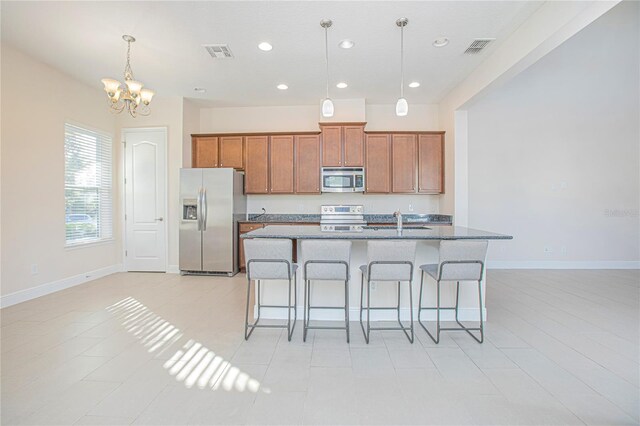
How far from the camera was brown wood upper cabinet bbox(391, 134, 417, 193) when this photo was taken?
213 inches

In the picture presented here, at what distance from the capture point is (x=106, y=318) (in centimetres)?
316

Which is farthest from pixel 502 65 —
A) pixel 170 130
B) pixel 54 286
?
pixel 54 286

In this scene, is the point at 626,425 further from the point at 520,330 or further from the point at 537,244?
the point at 537,244

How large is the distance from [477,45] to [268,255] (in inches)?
134

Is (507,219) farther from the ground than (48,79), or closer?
closer

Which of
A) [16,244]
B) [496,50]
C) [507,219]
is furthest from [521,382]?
[16,244]

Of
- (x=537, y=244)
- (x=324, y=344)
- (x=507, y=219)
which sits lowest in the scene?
(x=324, y=344)

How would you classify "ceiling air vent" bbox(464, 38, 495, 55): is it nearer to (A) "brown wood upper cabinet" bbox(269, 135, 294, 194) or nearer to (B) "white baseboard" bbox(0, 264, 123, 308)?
(A) "brown wood upper cabinet" bbox(269, 135, 294, 194)

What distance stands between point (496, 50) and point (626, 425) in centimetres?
374

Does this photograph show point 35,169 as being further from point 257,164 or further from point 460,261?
point 460,261

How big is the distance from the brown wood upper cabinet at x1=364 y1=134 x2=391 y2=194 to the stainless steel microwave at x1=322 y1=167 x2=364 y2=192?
0.15 m

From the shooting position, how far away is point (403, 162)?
542 cm

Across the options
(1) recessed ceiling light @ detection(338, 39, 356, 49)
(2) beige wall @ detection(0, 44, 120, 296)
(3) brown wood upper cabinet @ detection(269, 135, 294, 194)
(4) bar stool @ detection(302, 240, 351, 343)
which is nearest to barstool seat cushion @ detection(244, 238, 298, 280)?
(4) bar stool @ detection(302, 240, 351, 343)

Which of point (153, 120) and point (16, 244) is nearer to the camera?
point (16, 244)
